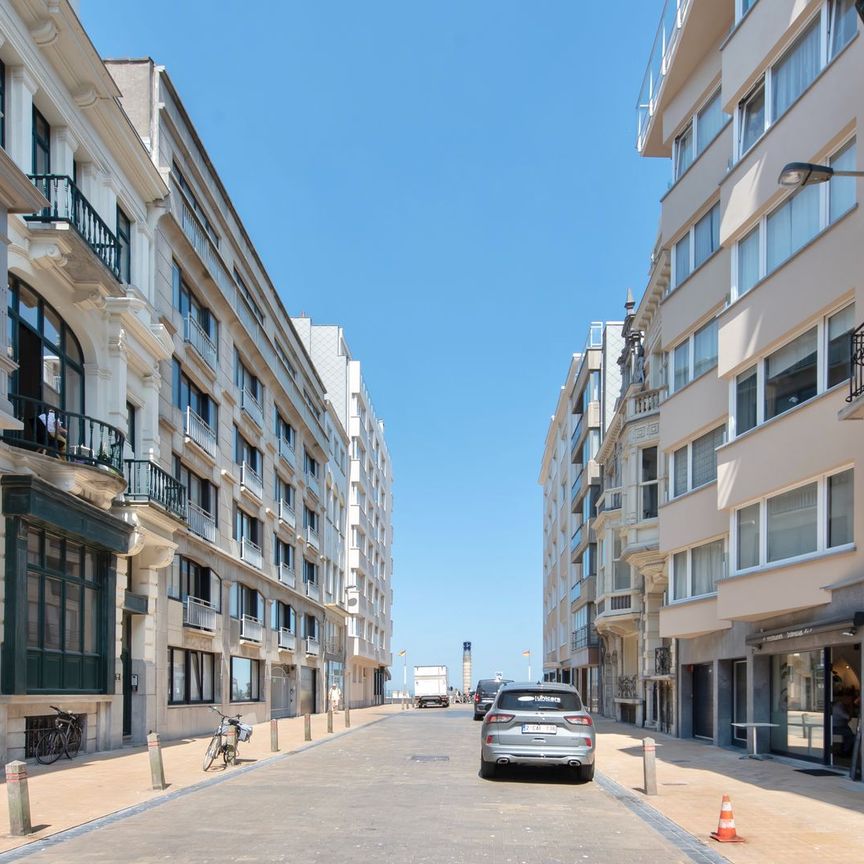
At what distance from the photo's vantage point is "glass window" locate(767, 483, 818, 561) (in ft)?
58.0

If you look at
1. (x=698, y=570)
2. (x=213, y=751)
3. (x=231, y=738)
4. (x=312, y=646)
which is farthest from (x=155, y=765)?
(x=312, y=646)

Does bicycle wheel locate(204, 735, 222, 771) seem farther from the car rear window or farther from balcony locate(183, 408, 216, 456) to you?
balcony locate(183, 408, 216, 456)

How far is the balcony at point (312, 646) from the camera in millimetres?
49728

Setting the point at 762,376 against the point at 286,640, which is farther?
the point at 286,640

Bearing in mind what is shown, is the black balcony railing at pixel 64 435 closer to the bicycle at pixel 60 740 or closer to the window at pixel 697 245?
the bicycle at pixel 60 740

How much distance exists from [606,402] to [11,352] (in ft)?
100.0

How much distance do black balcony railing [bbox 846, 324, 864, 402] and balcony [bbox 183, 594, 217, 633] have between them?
61.8ft

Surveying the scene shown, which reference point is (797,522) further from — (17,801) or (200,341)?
(200,341)

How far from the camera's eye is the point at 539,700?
16516 millimetres

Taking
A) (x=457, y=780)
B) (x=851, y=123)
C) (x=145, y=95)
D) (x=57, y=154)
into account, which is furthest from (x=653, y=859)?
(x=145, y=95)

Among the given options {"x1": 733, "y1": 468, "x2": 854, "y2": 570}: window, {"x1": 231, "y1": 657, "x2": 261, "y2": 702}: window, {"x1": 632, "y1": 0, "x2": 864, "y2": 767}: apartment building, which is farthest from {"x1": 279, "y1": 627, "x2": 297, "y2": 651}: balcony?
{"x1": 733, "y1": 468, "x2": 854, "y2": 570}: window

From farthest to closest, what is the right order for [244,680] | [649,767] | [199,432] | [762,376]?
[244,680], [199,432], [762,376], [649,767]

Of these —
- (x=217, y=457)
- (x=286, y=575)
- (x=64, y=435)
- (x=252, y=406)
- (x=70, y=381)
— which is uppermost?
(x=252, y=406)

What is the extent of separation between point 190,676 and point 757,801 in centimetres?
1890
